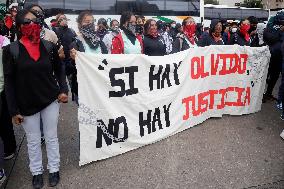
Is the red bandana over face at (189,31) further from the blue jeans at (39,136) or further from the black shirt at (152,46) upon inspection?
the blue jeans at (39,136)

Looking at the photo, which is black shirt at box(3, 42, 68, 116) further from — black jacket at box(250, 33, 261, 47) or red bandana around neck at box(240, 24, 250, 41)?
black jacket at box(250, 33, 261, 47)

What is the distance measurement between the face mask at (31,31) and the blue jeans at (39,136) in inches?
29.3

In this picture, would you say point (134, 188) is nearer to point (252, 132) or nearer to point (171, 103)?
point (171, 103)

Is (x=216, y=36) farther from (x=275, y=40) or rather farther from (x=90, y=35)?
(x=90, y=35)

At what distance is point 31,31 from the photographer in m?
3.49

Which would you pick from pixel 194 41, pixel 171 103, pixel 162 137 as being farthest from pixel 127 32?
pixel 194 41

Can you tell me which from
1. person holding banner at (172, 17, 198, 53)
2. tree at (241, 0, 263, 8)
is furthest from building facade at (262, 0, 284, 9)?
person holding banner at (172, 17, 198, 53)

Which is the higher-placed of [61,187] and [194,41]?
[194,41]

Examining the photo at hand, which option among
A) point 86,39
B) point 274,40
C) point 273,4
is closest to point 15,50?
point 86,39

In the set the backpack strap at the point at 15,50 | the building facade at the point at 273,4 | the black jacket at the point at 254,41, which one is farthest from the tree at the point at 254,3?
the backpack strap at the point at 15,50

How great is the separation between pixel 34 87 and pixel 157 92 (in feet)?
6.53

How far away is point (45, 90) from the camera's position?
3635 millimetres

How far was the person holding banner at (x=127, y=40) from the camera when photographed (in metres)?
4.91

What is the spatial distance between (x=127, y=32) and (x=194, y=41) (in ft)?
6.80
